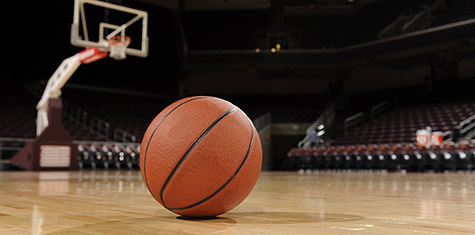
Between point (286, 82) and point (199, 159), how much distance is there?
18.3 metres

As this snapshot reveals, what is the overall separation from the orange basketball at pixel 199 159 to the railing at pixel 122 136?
13.1 metres

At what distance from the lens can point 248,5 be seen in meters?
18.5

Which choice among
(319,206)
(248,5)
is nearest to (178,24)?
(248,5)

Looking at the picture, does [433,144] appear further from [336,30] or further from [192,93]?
[192,93]

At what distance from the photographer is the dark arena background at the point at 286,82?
12297mm

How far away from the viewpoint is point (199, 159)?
72.1 inches

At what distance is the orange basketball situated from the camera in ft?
6.03

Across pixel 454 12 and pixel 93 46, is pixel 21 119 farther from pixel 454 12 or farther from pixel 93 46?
pixel 454 12

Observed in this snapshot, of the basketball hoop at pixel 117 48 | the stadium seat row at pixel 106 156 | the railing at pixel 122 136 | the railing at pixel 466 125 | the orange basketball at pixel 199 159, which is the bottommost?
the stadium seat row at pixel 106 156

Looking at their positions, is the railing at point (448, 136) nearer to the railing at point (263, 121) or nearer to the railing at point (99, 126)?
the railing at point (263, 121)

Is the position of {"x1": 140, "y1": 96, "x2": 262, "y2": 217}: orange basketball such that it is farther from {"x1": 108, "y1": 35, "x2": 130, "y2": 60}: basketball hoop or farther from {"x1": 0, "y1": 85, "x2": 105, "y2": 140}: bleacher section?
{"x1": 0, "y1": 85, "x2": 105, "y2": 140}: bleacher section

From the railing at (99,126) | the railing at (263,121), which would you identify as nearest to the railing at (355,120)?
the railing at (263,121)

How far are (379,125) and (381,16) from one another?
16.2ft

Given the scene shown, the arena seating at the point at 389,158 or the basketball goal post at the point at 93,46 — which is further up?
the basketball goal post at the point at 93,46
